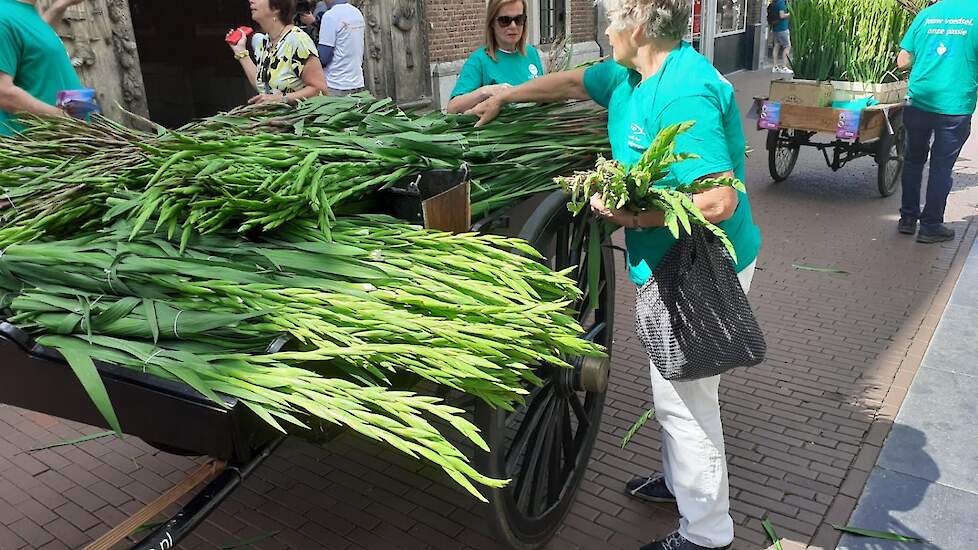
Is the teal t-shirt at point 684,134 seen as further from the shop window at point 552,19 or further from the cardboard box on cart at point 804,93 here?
the shop window at point 552,19

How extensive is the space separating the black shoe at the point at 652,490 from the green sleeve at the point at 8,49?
3458 millimetres

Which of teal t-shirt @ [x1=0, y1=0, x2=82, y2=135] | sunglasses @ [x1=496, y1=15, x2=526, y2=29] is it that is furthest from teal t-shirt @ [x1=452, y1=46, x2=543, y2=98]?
teal t-shirt @ [x1=0, y1=0, x2=82, y2=135]

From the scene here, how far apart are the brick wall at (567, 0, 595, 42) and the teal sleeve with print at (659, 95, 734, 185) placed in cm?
1151

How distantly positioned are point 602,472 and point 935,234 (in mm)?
4444

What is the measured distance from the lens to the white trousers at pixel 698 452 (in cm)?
257

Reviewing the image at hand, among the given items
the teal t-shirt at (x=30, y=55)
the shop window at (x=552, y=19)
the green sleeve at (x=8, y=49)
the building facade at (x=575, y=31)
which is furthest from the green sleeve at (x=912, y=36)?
the shop window at (x=552, y=19)


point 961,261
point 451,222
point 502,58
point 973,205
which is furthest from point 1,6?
point 973,205

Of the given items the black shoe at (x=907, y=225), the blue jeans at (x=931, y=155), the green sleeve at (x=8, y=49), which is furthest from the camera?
the black shoe at (x=907, y=225)

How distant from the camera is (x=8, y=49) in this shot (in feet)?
12.3

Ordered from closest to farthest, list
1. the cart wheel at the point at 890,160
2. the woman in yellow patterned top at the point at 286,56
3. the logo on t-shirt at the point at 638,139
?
1. the logo on t-shirt at the point at 638,139
2. the woman in yellow patterned top at the point at 286,56
3. the cart wheel at the point at 890,160

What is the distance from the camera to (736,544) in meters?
2.89

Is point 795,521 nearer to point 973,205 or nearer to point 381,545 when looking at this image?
point 381,545

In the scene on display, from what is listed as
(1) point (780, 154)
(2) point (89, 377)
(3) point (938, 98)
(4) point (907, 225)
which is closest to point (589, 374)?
(2) point (89, 377)

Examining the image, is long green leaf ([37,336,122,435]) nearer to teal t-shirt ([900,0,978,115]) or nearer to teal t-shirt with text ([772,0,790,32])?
teal t-shirt ([900,0,978,115])
